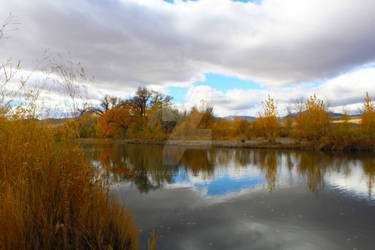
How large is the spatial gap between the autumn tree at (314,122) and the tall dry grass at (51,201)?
18.0 m

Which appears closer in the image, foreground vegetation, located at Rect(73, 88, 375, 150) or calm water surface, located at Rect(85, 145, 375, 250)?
calm water surface, located at Rect(85, 145, 375, 250)

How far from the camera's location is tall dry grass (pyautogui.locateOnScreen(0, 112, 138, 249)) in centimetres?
229

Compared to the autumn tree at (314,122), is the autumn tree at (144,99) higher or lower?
higher

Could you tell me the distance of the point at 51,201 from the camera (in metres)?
2.51

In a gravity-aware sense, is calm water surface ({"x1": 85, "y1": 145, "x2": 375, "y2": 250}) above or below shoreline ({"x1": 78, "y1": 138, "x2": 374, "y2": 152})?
below

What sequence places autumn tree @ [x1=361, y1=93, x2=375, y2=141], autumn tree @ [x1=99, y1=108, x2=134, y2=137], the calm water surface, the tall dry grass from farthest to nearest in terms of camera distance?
autumn tree @ [x1=99, y1=108, x2=134, y2=137] → autumn tree @ [x1=361, y1=93, x2=375, y2=141] → the calm water surface → the tall dry grass

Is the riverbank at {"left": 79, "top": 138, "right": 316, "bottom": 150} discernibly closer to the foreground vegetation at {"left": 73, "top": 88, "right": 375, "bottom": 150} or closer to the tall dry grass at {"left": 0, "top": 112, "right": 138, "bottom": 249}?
the foreground vegetation at {"left": 73, "top": 88, "right": 375, "bottom": 150}

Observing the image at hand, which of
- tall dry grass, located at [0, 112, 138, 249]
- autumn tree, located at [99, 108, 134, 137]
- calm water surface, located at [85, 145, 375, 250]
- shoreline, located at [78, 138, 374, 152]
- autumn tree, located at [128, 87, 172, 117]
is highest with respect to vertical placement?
autumn tree, located at [128, 87, 172, 117]


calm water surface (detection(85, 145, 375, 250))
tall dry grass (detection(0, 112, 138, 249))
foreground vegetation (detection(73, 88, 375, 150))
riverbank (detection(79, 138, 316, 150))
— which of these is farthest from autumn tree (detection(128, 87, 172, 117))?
tall dry grass (detection(0, 112, 138, 249))

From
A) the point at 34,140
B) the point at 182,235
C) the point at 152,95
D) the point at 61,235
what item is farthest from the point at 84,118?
the point at 152,95

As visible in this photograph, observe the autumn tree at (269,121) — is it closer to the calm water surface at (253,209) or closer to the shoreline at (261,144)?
the shoreline at (261,144)

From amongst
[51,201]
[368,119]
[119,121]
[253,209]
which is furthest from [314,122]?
[119,121]

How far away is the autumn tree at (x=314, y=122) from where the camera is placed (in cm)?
1766

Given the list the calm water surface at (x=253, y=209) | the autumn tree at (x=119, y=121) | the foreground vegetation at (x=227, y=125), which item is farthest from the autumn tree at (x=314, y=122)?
the autumn tree at (x=119, y=121)
